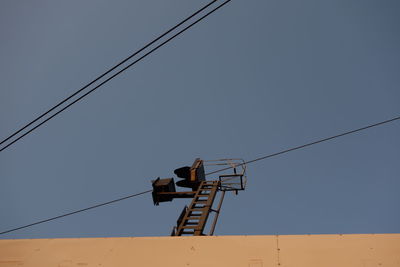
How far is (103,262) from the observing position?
364cm

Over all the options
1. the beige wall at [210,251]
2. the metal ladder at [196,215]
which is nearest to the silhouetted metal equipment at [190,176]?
the metal ladder at [196,215]

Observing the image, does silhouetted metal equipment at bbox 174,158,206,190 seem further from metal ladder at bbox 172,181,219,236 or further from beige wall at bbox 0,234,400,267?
beige wall at bbox 0,234,400,267

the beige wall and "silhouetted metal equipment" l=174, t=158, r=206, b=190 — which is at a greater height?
"silhouetted metal equipment" l=174, t=158, r=206, b=190

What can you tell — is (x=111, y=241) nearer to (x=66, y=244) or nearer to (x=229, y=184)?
(x=66, y=244)

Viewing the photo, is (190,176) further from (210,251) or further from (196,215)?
(210,251)

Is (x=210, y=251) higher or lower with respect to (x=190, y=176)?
lower

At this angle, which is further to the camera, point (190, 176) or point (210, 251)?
point (190, 176)

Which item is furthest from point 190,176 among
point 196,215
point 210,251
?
point 210,251

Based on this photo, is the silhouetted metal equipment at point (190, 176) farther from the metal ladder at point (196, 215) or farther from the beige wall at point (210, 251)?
the beige wall at point (210, 251)

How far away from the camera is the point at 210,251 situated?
11.5ft

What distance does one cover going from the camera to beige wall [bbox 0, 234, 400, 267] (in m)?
Result: 3.08

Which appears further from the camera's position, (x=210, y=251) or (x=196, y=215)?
(x=196, y=215)

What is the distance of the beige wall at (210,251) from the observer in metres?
3.08

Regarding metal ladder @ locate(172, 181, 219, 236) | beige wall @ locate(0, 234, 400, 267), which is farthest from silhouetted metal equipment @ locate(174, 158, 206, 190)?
beige wall @ locate(0, 234, 400, 267)
